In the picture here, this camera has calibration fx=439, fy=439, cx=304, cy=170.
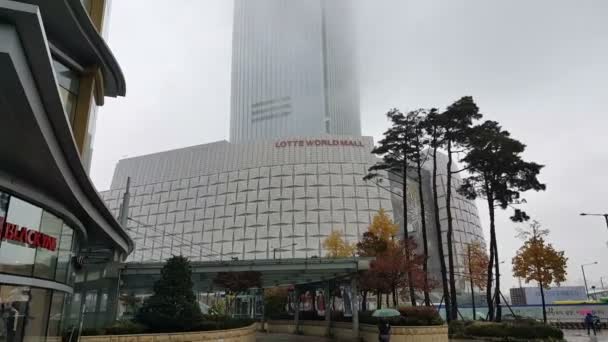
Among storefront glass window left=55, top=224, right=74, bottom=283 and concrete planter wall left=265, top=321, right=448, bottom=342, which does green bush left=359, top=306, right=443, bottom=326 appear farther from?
storefront glass window left=55, top=224, right=74, bottom=283

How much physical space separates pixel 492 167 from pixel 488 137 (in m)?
2.36

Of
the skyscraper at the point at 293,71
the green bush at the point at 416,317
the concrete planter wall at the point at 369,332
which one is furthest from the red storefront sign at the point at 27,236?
the skyscraper at the point at 293,71

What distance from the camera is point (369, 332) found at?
29.5 meters

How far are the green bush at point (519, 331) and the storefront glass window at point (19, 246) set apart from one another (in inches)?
987

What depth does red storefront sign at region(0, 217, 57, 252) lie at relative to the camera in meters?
12.1

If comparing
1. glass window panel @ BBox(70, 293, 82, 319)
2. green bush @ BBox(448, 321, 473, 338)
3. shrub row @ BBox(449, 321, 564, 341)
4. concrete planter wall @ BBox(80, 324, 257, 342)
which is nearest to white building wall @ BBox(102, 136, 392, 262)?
green bush @ BBox(448, 321, 473, 338)

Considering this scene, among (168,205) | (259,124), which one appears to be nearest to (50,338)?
(168,205)

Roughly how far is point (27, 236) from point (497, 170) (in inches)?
1201

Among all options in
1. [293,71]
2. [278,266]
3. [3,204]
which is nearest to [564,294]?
[278,266]

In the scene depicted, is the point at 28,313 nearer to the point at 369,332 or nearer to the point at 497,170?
the point at 369,332

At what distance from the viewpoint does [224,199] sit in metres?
93.8

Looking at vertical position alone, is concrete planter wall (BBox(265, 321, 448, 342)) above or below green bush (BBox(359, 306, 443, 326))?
below

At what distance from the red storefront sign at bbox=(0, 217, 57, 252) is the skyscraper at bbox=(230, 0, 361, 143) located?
120270 millimetres

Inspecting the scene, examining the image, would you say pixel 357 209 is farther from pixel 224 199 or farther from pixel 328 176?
pixel 224 199
